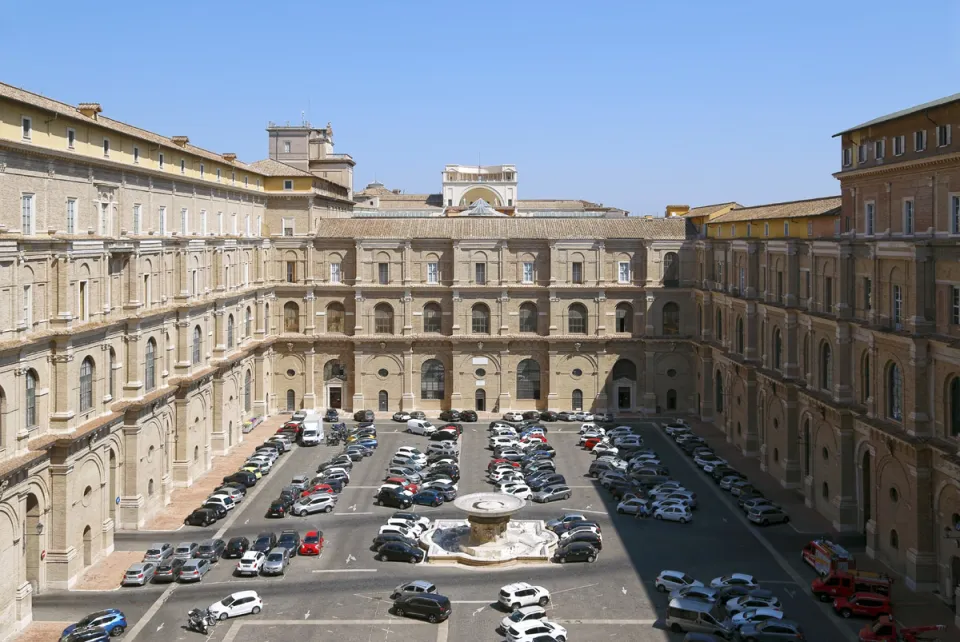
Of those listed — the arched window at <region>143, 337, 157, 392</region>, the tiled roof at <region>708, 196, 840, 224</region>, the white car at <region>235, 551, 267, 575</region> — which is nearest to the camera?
the white car at <region>235, 551, 267, 575</region>

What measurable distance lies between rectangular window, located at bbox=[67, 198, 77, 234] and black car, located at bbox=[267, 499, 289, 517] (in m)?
19.5

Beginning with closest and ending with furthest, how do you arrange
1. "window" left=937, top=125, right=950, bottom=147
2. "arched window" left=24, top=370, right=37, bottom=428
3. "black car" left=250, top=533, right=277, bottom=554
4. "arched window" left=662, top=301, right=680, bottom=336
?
"arched window" left=24, top=370, right=37, bottom=428
"window" left=937, top=125, right=950, bottom=147
"black car" left=250, top=533, right=277, bottom=554
"arched window" left=662, top=301, right=680, bottom=336

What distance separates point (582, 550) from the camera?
4828cm

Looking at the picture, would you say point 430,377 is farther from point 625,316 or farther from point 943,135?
point 943,135

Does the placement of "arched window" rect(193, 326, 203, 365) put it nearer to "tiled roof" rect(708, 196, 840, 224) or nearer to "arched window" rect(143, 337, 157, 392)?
"arched window" rect(143, 337, 157, 392)

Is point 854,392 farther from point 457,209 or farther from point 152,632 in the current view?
point 457,209

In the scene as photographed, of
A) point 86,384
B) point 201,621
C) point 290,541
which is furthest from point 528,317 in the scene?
point 201,621

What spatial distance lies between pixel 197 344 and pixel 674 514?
3468cm

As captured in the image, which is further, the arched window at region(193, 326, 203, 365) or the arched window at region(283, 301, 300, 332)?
the arched window at region(283, 301, 300, 332)

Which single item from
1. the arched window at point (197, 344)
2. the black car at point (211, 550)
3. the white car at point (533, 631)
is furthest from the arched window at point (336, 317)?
the white car at point (533, 631)

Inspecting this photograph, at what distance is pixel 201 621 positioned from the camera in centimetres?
3975

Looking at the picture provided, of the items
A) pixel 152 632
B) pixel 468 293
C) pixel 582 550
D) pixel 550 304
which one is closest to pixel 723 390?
pixel 550 304

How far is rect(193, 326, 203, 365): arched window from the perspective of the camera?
65.8 m

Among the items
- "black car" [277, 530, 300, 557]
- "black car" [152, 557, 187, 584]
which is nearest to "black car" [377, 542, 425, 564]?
"black car" [277, 530, 300, 557]
